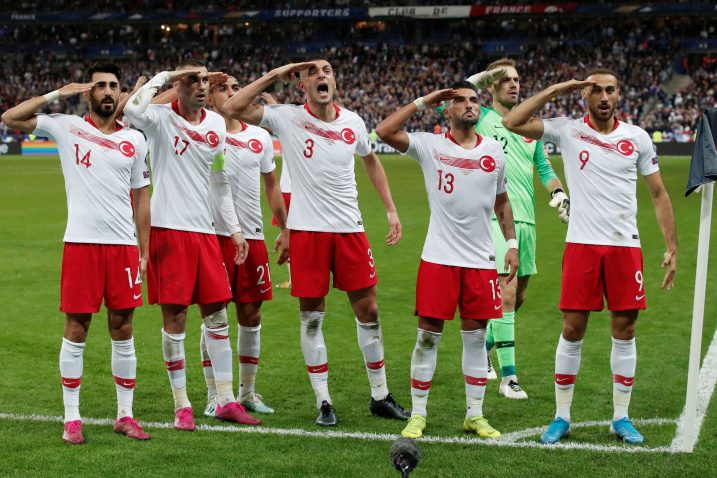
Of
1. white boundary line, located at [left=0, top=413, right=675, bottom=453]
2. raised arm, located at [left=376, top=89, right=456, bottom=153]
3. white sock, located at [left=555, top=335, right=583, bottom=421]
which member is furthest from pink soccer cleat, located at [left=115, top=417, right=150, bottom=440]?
white sock, located at [left=555, top=335, right=583, bottom=421]

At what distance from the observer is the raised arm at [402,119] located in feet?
21.9

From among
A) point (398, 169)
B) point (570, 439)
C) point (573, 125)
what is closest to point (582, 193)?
point (573, 125)

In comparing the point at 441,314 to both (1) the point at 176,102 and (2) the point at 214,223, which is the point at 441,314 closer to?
(2) the point at 214,223

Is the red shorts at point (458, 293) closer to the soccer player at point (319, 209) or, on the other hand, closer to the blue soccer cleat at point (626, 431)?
the soccer player at point (319, 209)

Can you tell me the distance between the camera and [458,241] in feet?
22.3

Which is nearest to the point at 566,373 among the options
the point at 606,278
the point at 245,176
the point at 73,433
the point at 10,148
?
the point at 606,278

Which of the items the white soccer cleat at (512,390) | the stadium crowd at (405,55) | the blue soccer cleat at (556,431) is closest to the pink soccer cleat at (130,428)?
the blue soccer cleat at (556,431)

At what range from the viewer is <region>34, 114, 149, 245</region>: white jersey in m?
6.50

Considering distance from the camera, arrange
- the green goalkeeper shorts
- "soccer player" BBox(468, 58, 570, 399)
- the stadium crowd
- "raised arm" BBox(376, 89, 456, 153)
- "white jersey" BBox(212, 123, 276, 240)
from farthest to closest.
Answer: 1. the stadium crowd
2. the green goalkeeper shorts
3. "soccer player" BBox(468, 58, 570, 399)
4. "white jersey" BBox(212, 123, 276, 240)
5. "raised arm" BBox(376, 89, 456, 153)

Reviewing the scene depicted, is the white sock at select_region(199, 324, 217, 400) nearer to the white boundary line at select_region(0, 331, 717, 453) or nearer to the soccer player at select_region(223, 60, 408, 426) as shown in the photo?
the white boundary line at select_region(0, 331, 717, 453)

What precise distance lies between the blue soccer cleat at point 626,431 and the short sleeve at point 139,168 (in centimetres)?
360

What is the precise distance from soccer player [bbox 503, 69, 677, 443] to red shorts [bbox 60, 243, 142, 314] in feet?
9.07

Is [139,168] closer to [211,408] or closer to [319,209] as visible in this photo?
[319,209]

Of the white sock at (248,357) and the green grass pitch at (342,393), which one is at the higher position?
the white sock at (248,357)
